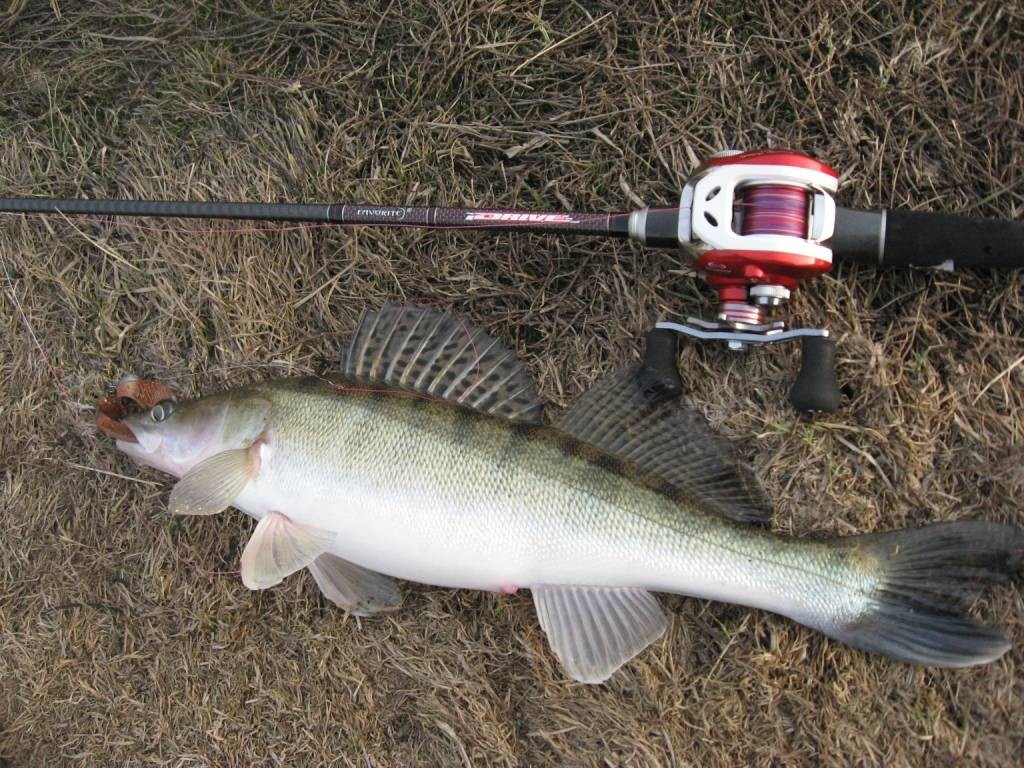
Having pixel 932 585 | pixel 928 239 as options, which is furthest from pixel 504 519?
pixel 928 239

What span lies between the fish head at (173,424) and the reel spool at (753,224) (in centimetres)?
147

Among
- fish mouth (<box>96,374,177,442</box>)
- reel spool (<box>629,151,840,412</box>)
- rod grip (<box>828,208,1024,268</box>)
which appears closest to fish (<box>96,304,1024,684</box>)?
fish mouth (<box>96,374,177,442</box>)

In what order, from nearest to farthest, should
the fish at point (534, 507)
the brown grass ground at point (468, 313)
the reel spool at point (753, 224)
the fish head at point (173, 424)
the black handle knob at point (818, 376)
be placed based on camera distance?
1. the reel spool at point (753, 224)
2. the fish at point (534, 507)
3. the black handle knob at point (818, 376)
4. the brown grass ground at point (468, 313)
5. the fish head at point (173, 424)

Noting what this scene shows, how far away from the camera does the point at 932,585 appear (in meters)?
1.92

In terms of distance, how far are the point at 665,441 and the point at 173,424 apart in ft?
5.56

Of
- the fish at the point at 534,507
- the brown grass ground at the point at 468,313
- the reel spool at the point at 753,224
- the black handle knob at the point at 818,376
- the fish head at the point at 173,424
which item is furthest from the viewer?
the fish head at the point at 173,424

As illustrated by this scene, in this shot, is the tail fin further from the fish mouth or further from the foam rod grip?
the fish mouth

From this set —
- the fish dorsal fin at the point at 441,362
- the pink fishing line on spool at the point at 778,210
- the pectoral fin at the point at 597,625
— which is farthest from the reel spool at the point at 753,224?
the pectoral fin at the point at 597,625

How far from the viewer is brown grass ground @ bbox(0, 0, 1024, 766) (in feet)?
7.18

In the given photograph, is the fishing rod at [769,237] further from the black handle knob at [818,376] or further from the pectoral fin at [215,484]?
the pectoral fin at [215,484]

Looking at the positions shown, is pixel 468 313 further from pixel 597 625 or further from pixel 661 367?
pixel 597 625

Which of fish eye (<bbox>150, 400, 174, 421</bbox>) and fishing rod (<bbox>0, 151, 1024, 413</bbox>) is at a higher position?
fishing rod (<bbox>0, 151, 1024, 413</bbox>)

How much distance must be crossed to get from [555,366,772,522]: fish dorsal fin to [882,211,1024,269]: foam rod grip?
2.49 ft

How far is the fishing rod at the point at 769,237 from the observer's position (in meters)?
1.83
